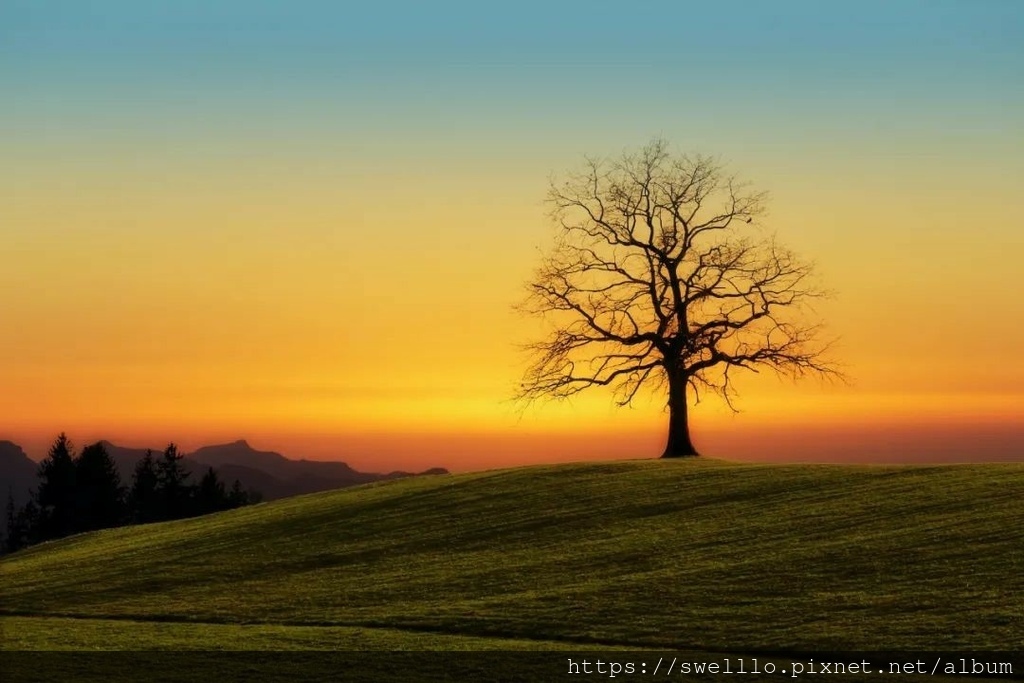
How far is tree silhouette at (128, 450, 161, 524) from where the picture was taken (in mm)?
121875

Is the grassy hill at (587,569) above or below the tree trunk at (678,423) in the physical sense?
below

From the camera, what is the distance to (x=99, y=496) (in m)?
119

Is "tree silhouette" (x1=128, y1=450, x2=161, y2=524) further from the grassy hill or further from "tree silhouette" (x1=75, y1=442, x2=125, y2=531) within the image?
the grassy hill

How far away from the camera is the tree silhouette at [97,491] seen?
117 meters

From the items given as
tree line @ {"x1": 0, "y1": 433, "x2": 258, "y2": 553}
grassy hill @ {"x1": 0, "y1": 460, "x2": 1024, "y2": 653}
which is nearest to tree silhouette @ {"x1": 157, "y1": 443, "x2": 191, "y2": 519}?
tree line @ {"x1": 0, "y1": 433, "x2": 258, "y2": 553}

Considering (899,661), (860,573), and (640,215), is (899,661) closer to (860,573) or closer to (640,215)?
(860,573)

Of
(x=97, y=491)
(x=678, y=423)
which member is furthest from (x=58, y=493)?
(x=678, y=423)

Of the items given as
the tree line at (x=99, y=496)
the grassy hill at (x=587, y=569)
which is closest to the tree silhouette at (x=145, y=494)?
the tree line at (x=99, y=496)

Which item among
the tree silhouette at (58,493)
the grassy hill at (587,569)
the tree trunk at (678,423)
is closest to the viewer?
the grassy hill at (587,569)

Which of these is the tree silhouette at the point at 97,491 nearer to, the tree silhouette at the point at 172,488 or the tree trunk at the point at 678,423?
the tree silhouette at the point at 172,488

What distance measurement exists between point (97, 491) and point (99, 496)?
0.54m

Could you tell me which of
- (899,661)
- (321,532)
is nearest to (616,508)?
(321,532)

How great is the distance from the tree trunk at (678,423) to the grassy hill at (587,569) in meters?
4.83

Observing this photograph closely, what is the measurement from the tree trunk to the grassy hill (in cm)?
483
